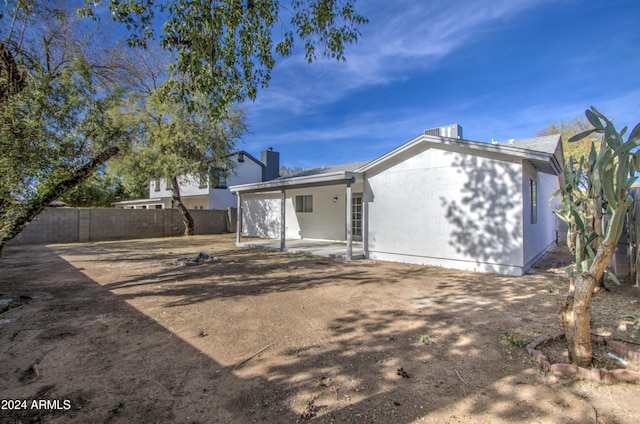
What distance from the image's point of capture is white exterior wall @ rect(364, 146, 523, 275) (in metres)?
7.05

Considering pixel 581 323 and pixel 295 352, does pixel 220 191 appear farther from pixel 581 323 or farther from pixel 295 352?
pixel 581 323

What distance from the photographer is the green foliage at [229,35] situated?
4051 millimetres

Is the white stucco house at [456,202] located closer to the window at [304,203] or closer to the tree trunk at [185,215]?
the window at [304,203]

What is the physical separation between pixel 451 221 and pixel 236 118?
13447mm

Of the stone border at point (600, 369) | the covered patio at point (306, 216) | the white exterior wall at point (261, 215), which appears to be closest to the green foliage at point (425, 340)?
the stone border at point (600, 369)

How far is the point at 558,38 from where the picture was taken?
8641 mm

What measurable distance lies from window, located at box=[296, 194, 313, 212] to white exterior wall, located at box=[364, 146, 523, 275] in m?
5.36

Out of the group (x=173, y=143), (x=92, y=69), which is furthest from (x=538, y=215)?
(x=173, y=143)

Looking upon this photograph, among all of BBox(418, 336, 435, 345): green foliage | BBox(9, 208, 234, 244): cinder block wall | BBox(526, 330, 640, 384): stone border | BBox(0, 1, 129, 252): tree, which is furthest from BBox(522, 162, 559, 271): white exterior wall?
BBox(9, 208, 234, 244): cinder block wall

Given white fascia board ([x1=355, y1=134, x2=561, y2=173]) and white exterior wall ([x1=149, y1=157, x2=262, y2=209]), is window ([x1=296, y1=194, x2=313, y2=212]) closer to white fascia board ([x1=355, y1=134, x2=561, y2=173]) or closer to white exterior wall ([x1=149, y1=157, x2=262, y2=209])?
white fascia board ([x1=355, y1=134, x2=561, y2=173])

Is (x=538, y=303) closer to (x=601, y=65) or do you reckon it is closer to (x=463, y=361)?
(x=463, y=361)

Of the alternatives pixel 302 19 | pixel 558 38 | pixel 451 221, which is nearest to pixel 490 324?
pixel 451 221

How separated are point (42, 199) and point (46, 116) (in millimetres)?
1612

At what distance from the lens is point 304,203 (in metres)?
15.1
